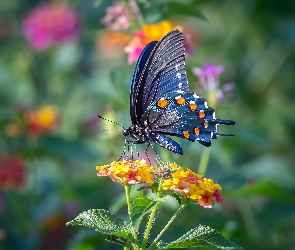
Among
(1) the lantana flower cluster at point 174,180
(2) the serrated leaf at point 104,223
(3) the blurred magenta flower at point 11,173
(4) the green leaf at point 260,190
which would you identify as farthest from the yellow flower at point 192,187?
(3) the blurred magenta flower at point 11,173

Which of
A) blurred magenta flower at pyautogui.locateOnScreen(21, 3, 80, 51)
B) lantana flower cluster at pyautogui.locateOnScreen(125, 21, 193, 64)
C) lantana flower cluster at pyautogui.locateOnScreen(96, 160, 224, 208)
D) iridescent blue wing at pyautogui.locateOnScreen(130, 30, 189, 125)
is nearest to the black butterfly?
iridescent blue wing at pyautogui.locateOnScreen(130, 30, 189, 125)

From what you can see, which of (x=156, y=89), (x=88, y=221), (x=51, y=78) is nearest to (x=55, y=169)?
(x=51, y=78)

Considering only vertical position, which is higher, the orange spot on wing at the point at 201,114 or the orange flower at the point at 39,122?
the orange flower at the point at 39,122

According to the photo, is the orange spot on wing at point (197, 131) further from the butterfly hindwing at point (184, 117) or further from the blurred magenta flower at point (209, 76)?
the blurred magenta flower at point (209, 76)

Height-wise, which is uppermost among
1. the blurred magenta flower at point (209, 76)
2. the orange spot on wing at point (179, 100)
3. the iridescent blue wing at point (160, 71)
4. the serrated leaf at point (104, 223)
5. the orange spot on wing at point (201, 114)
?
the blurred magenta flower at point (209, 76)

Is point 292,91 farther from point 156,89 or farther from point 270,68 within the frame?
point 156,89

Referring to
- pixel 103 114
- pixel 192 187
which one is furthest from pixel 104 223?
pixel 103 114
